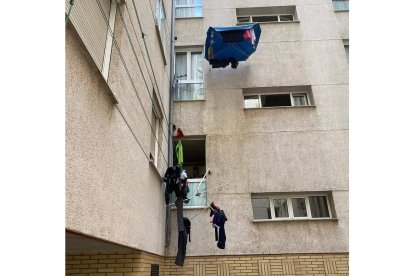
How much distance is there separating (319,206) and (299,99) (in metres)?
2.93

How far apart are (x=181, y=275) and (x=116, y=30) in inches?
192

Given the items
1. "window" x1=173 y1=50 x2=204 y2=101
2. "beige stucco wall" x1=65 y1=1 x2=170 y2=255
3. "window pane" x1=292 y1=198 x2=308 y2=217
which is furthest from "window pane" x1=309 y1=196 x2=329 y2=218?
"window" x1=173 y1=50 x2=204 y2=101

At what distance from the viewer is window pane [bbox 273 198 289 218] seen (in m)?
6.99

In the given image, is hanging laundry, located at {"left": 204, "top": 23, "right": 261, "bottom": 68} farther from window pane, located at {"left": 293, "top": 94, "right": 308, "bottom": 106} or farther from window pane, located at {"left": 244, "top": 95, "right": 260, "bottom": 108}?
window pane, located at {"left": 293, "top": 94, "right": 308, "bottom": 106}

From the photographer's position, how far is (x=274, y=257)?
639 cm

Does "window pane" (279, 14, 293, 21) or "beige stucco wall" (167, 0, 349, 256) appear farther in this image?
"window pane" (279, 14, 293, 21)

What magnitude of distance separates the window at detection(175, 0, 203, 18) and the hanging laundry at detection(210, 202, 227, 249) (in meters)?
6.08

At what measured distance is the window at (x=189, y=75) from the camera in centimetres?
816

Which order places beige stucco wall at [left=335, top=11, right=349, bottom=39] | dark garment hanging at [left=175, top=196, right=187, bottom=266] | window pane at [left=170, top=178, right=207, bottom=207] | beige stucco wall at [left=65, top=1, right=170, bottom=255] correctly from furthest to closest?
beige stucco wall at [left=335, top=11, right=349, bottom=39]
window pane at [left=170, top=178, right=207, bottom=207]
dark garment hanging at [left=175, top=196, right=187, bottom=266]
beige stucco wall at [left=65, top=1, right=170, bottom=255]

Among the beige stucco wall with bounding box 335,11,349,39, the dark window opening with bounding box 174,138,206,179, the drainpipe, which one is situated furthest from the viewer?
the beige stucco wall with bounding box 335,11,349,39

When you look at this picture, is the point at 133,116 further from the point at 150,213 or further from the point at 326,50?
the point at 326,50

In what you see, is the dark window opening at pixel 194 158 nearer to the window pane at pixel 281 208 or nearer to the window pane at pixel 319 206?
the window pane at pixel 281 208

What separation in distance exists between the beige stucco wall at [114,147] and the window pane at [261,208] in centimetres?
244
